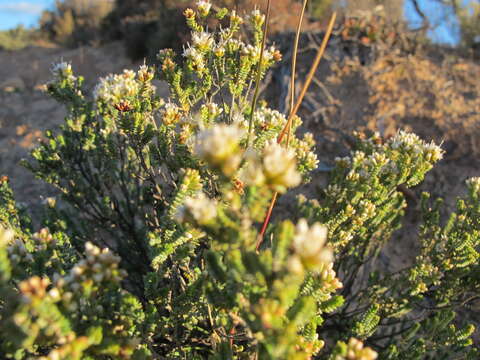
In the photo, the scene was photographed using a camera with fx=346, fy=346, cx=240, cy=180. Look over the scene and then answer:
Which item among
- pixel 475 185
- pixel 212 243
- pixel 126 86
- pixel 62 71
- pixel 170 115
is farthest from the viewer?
pixel 62 71

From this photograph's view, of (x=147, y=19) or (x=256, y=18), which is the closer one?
(x=256, y=18)

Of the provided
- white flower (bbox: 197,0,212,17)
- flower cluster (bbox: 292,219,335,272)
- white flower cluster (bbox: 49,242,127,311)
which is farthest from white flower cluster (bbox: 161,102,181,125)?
flower cluster (bbox: 292,219,335,272)

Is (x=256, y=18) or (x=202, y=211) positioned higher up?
(x=256, y=18)

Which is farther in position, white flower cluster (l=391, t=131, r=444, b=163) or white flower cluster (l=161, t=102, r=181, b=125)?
white flower cluster (l=391, t=131, r=444, b=163)

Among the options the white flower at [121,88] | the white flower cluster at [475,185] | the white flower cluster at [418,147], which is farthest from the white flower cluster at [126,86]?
the white flower cluster at [475,185]

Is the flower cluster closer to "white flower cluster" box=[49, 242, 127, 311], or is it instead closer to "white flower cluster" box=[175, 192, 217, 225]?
"white flower cluster" box=[175, 192, 217, 225]

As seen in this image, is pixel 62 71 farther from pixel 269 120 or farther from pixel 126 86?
pixel 269 120

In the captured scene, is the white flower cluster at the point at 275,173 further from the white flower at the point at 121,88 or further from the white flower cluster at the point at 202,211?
the white flower at the point at 121,88

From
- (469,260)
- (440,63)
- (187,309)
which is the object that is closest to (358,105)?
(440,63)

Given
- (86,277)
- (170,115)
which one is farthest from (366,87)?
(86,277)

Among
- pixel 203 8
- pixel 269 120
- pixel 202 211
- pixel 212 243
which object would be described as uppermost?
pixel 203 8
